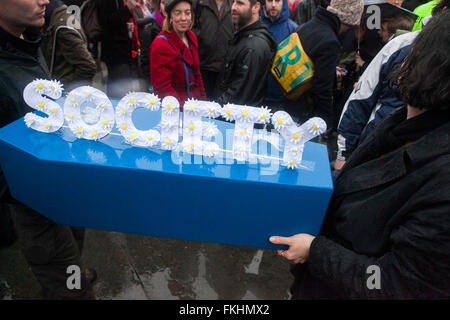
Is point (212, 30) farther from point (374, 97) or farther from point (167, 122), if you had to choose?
point (167, 122)

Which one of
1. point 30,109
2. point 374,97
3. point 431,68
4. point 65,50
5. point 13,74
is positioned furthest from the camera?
point 65,50

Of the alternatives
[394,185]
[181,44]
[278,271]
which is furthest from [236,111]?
[278,271]

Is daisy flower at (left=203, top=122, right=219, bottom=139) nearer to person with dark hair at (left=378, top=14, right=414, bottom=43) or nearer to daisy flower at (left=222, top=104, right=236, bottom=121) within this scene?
daisy flower at (left=222, top=104, right=236, bottom=121)

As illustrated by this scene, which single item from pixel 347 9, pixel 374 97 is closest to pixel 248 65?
pixel 347 9

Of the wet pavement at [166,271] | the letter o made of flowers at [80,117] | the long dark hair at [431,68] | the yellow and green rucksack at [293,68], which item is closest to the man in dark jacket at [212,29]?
the yellow and green rucksack at [293,68]

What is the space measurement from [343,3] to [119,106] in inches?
84.2

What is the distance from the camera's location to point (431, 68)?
989mm

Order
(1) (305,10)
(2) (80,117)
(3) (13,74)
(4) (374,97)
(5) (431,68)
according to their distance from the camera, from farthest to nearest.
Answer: (1) (305,10) < (4) (374,97) < (3) (13,74) < (2) (80,117) < (5) (431,68)

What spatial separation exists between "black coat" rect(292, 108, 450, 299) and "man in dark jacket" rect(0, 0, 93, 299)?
1.50 metres

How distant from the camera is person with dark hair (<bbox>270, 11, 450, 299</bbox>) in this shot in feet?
3.18

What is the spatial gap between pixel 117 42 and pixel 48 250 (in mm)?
2894

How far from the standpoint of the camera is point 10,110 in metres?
1.63

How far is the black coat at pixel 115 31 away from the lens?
143 inches

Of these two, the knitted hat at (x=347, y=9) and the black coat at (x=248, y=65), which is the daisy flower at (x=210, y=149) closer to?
the black coat at (x=248, y=65)
